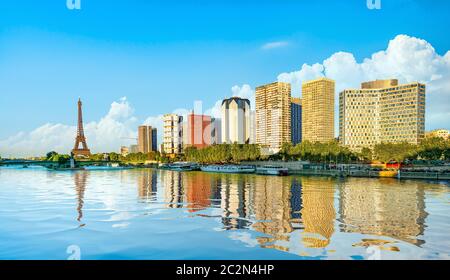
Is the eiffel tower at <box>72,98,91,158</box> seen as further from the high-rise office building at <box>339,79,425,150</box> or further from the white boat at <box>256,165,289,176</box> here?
the high-rise office building at <box>339,79,425,150</box>

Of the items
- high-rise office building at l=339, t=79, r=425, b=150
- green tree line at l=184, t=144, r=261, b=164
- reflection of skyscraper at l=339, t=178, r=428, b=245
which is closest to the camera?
reflection of skyscraper at l=339, t=178, r=428, b=245

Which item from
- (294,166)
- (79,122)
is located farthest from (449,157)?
(79,122)

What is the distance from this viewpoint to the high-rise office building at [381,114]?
172 m

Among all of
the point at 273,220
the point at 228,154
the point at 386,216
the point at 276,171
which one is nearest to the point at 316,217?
the point at 273,220

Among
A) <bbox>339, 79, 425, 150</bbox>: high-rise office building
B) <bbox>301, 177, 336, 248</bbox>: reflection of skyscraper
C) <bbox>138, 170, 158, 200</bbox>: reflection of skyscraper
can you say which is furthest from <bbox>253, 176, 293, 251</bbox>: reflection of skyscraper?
<bbox>339, 79, 425, 150</bbox>: high-rise office building

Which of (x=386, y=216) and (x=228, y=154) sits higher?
(x=228, y=154)

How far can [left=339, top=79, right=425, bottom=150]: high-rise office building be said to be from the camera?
171500 mm

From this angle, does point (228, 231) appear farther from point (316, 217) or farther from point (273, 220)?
point (316, 217)

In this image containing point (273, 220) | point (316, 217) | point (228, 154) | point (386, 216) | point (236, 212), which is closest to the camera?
point (273, 220)

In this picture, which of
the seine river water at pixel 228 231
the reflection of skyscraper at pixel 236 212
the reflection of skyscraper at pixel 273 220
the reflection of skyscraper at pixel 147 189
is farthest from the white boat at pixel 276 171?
the seine river water at pixel 228 231

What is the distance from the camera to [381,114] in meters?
186

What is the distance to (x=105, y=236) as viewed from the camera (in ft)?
58.0
